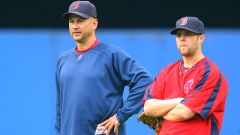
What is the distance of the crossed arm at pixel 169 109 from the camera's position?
4125 millimetres

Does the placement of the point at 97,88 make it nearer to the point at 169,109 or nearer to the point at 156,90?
the point at 156,90

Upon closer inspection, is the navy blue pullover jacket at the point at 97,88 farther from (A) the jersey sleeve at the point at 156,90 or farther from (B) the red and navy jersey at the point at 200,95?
(B) the red and navy jersey at the point at 200,95

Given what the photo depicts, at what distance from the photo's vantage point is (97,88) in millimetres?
4594

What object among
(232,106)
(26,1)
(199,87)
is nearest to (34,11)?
(26,1)

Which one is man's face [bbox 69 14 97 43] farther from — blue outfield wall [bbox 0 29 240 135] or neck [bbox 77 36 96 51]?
blue outfield wall [bbox 0 29 240 135]

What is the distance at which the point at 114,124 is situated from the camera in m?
4.58

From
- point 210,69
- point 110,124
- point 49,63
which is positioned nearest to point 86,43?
point 110,124

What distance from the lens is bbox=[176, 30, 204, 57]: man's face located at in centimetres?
423

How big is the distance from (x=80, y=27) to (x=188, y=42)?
2.74 feet

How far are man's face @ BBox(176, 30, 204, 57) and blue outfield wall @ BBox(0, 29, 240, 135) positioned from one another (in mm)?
2434

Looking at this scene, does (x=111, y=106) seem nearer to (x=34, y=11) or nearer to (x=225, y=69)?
(x=225, y=69)

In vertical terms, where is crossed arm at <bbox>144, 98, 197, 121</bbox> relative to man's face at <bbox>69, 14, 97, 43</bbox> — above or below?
below

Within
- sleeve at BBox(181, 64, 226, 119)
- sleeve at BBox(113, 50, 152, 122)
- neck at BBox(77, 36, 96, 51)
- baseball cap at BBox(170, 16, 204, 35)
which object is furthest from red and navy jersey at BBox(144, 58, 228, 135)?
neck at BBox(77, 36, 96, 51)

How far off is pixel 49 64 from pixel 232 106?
1913 millimetres
